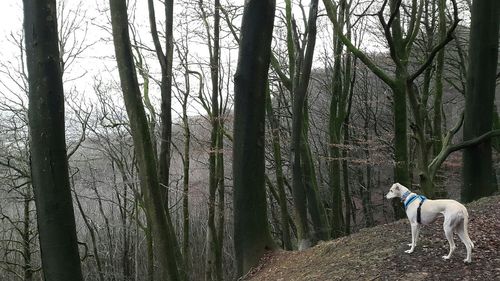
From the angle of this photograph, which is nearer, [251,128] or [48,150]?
[48,150]

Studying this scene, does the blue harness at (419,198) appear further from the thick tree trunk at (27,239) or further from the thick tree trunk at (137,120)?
the thick tree trunk at (27,239)

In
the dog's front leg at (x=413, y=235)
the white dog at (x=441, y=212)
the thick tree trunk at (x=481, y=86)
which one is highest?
the thick tree trunk at (x=481, y=86)

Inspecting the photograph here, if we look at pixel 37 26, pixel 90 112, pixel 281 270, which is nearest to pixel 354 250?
pixel 281 270

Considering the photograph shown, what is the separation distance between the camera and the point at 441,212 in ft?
16.4

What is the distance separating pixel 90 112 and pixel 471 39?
17.0 metres

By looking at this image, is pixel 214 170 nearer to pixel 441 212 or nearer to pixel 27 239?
pixel 27 239

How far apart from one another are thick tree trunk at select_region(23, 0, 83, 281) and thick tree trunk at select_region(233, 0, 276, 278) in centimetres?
250

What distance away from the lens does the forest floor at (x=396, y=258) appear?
195 inches

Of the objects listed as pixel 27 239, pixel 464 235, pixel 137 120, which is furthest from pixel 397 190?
pixel 27 239

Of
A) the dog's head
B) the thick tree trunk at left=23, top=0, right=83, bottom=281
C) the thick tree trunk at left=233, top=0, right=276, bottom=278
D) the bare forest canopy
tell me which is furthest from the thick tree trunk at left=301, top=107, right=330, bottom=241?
the thick tree trunk at left=23, top=0, right=83, bottom=281

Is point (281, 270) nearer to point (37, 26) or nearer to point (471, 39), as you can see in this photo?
point (37, 26)

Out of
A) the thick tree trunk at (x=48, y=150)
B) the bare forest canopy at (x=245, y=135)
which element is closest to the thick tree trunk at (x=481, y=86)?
the bare forest canopy at (x=245, y=135)

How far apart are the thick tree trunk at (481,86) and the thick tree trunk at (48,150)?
711cm

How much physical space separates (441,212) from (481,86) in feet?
15.6
